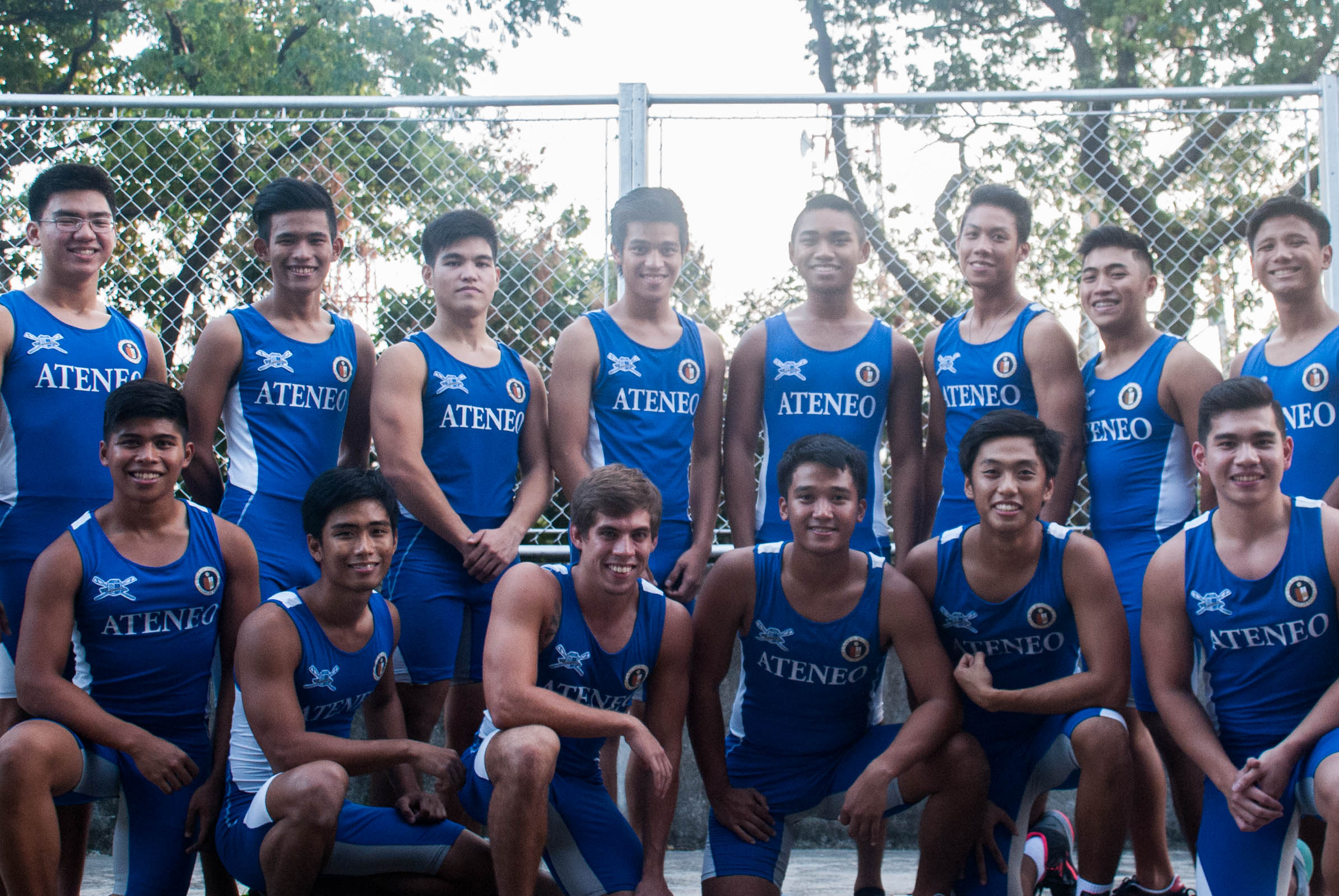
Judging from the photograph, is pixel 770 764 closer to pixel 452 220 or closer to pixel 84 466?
pixel 452 220

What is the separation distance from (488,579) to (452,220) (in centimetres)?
119

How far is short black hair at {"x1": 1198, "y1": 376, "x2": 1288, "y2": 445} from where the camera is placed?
3213 millimetres

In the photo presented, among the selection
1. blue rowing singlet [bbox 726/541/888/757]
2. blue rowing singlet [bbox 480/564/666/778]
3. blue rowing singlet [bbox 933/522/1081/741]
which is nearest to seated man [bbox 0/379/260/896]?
blue rowing singlet [bbox 480/564/666/778]

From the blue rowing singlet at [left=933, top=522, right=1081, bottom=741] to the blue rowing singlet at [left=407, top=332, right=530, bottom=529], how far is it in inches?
55.9

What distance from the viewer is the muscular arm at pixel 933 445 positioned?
409 centimetres

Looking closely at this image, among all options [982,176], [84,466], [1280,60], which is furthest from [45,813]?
[1280,60]

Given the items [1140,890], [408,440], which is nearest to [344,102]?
[408,440]

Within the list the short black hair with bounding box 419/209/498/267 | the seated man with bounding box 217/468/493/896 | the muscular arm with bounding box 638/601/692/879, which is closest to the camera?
the seated man with bounding box 217/468/493/896

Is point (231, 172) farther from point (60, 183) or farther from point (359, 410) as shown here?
point (359, 410)

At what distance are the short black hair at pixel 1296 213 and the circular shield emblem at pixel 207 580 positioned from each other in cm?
344

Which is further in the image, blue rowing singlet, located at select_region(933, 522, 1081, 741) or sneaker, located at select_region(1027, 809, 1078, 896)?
sneaker, located at select_region(1027, 809, 1078, 896)

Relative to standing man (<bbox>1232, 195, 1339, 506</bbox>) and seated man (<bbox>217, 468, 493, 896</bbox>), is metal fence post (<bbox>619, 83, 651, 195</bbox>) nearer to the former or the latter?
seated man (<bbox>217, 468, 493, 896</bbox>)

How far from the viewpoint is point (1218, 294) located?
5082 millimetres

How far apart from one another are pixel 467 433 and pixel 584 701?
0.96 metres
